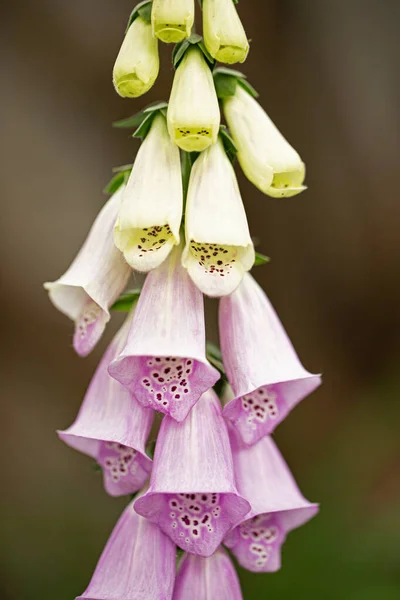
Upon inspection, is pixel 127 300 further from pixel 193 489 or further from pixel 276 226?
pixel 276 226

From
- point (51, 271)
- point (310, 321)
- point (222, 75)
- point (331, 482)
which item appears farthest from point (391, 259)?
point (222, 75)

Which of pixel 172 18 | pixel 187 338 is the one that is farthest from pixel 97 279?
pixel 172 18

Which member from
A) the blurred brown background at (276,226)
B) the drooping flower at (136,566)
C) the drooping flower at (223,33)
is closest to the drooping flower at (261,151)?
the drooping flower at (223,33)

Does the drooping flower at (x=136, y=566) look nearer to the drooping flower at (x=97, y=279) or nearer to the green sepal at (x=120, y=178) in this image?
the drooping flower at (x=97, y=279)

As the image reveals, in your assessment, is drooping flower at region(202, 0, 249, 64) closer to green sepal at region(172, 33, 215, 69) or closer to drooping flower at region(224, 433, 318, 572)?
green sepal at region(172, 33, 215, 69)

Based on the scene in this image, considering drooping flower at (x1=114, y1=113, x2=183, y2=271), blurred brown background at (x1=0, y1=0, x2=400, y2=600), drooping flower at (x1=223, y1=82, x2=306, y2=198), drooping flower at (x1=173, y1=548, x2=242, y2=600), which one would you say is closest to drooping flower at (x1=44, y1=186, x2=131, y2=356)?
drooping flower at (x1=114, y1=113, x2=183, y2=271)

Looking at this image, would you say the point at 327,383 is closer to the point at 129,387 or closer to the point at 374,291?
the point at 374,291
